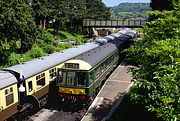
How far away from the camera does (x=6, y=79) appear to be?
54.6 ft

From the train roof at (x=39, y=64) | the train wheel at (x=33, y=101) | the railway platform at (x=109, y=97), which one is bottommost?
the railway platform at (x=109, y=97)

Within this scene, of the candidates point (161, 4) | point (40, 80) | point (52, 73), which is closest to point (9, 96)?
point (40, 80)

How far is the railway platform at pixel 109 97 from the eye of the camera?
1934 centimetres

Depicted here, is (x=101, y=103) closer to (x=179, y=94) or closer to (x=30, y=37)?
(x=179, y=94)

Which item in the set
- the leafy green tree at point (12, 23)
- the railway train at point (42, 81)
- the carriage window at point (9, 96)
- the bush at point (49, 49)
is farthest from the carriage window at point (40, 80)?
the bush at point (49, 49)

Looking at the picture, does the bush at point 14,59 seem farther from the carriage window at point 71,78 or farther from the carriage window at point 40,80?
the carriage window at point 71,78

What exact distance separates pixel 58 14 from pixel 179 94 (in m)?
50.7

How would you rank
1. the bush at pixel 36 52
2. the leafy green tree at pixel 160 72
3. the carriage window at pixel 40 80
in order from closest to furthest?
1. the leafy green tree at pixel 160 72
2. the carriage window at pixel 40 80
3. the bush at pixel 36 52

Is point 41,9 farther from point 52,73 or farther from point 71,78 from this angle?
point 71,78

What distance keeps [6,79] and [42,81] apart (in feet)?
12.6

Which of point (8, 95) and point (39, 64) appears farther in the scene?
point (39, 64)

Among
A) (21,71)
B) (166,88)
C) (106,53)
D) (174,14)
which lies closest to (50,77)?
(21,71)

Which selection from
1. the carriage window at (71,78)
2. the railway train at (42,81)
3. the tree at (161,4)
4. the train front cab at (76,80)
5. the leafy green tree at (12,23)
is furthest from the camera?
the tree at (161,4)

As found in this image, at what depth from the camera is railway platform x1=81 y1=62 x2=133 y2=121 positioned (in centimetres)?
1934
